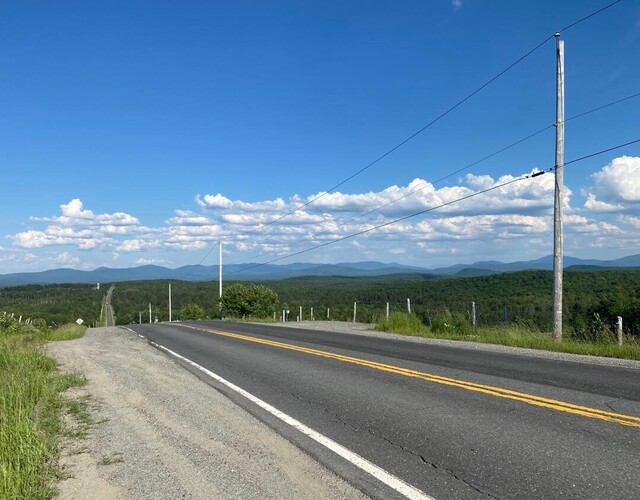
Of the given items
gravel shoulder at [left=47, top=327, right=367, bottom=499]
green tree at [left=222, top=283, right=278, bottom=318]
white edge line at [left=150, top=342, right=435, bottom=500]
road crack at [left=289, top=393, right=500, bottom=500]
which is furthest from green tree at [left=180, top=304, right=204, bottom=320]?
road crack at [left=289, top=393, right=500, bottom=500]

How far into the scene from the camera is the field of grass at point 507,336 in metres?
12.3

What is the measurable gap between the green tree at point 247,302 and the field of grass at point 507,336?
2757 cm

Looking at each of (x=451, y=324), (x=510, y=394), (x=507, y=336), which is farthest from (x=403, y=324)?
(x=510, y=394)

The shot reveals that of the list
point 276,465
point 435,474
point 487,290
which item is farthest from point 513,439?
point 487,290

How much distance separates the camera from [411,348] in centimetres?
1419

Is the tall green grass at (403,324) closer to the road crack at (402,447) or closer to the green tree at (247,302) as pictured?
the road crack at (402,447)

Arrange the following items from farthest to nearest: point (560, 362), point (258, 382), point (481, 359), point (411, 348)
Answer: point (411, 348) → point (481, 359) → point (560, 362) → point (258, 382)

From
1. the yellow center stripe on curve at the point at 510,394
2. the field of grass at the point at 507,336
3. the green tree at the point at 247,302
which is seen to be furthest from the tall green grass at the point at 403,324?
the green tree at the point at 247,302

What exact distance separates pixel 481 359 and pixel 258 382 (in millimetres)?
5133

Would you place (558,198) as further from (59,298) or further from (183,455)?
(59,298)

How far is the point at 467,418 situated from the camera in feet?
20.5

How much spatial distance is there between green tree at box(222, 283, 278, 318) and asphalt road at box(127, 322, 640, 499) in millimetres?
37597

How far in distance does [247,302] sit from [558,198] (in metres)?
36.4

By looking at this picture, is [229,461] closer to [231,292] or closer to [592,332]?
[592,332]
